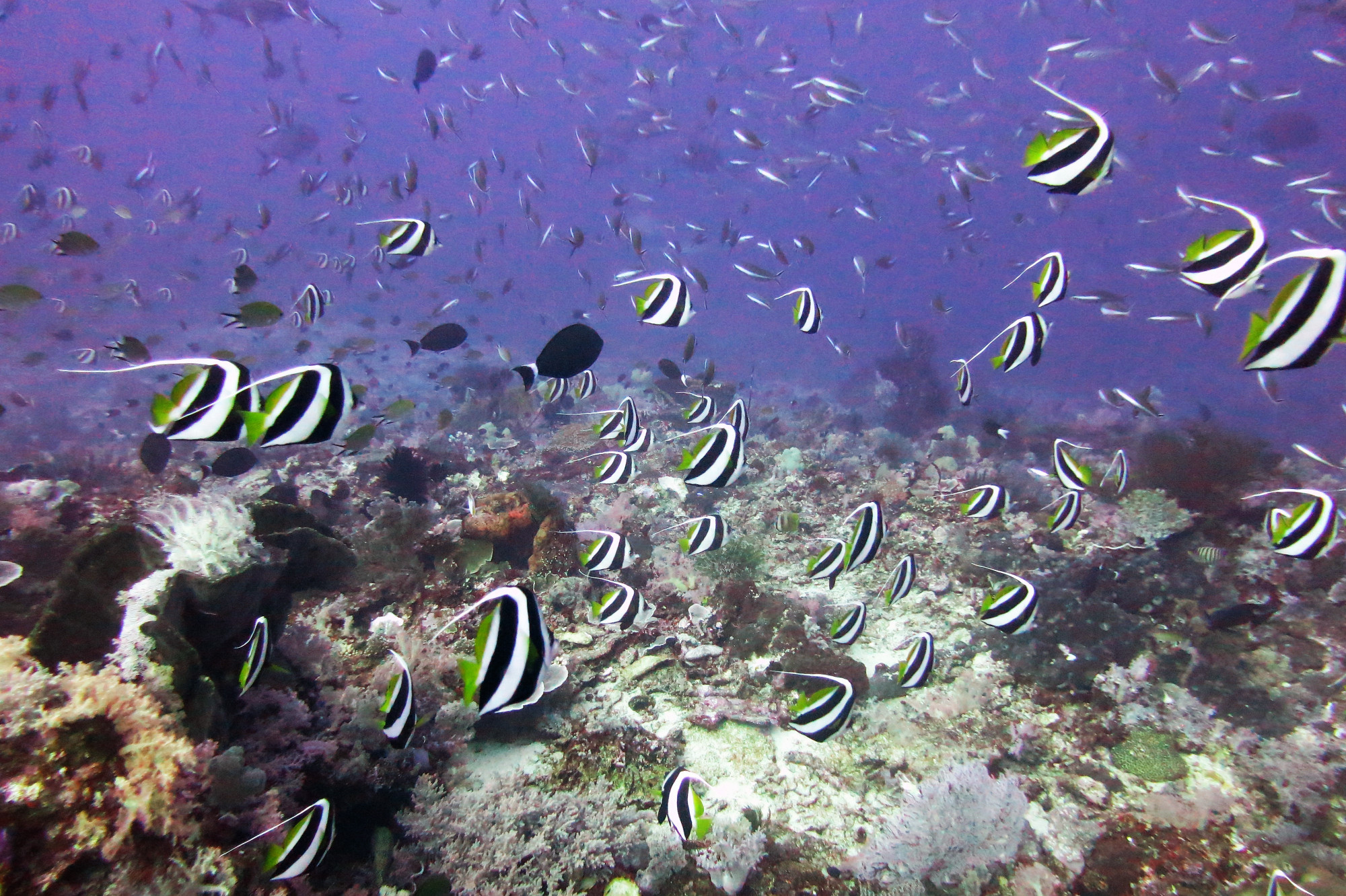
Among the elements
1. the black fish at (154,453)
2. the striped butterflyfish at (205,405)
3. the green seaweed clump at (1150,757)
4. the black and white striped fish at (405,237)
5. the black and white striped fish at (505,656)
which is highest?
the striped butterflyfish at (205,405)

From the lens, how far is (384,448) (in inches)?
581

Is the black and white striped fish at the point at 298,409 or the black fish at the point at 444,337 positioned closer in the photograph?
the black and white striped fish at the point at 298,409

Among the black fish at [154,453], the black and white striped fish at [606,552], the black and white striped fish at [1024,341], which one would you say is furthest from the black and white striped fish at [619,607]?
the black fish at [154,453]

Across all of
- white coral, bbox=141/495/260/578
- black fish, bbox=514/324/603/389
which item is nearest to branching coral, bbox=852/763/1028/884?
black fish, bbox=514/324/603/389

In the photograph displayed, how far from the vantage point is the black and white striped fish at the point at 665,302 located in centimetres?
389

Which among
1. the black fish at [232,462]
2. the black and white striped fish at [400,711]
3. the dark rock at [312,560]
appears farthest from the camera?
the black fish at [232,462]

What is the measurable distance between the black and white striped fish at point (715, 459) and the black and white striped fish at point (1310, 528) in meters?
3.63

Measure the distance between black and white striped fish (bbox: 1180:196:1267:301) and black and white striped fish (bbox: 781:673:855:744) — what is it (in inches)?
120

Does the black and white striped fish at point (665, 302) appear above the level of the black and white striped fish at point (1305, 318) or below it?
below

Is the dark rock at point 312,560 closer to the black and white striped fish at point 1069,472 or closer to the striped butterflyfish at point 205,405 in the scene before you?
the striped butterflyfish at point 205,405

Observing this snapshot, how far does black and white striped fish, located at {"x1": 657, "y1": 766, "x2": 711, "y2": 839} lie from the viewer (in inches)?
111

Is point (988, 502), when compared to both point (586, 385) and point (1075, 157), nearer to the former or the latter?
point (1075, 157)

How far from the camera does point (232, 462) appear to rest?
711 cm

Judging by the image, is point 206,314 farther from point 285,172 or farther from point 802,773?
point 285,172
